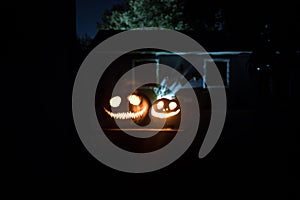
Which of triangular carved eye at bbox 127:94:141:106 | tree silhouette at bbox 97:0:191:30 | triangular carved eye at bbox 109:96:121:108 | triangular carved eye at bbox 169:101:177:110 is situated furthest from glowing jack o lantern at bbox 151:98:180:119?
tree silhouette at bbox 97:0:191:30

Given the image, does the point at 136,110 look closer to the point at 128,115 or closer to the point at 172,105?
the point at 128,115

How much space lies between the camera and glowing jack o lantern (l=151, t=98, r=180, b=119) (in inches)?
275

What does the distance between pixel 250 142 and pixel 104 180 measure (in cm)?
346

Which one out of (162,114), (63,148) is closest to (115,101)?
(162,114)

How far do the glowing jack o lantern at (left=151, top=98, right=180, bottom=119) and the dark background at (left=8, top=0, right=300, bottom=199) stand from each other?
2.81 feet

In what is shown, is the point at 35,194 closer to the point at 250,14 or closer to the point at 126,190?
the point at 126,190

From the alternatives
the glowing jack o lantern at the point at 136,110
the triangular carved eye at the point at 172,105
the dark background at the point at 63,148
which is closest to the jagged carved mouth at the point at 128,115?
the glowing jack o lantern at the point at 136,110

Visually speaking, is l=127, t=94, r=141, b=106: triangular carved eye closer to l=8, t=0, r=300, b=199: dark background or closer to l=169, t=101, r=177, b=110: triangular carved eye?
l=169, t=101, r=177, b=110: triangular carved eye

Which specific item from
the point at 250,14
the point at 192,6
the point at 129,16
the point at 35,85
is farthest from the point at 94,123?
the point at 129,16

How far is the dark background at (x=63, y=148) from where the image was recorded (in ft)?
10.0

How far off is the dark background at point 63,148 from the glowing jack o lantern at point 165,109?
33.8 inches

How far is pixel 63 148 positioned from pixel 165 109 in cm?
362

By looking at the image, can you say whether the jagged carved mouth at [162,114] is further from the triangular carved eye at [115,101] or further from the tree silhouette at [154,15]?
the tree silhouette at [154,15]

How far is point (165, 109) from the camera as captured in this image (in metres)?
6.97
